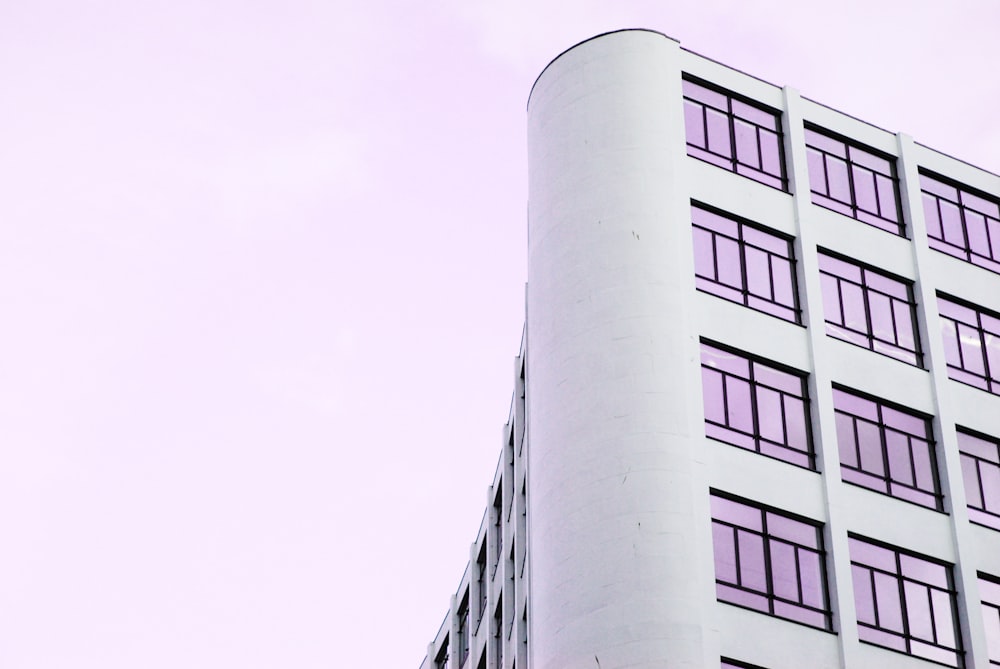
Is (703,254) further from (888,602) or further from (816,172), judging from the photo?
(888,602)

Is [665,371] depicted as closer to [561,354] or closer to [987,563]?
[561,354]

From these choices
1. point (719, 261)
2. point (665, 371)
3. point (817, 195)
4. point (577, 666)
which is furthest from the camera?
point (817, 195)

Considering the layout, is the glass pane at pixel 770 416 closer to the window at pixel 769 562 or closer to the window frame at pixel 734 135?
the window at pixel 769 562

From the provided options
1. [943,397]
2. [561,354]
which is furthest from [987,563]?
[561,354]

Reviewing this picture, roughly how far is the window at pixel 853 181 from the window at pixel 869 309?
71.8 inches

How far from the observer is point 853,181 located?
49.1 metres

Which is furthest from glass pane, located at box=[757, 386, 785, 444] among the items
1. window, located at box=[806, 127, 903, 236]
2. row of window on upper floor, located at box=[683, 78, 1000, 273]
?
window, located at box=[806, 127, 903, 236]

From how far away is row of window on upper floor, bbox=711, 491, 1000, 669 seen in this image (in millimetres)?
40219

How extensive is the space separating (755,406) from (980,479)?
688cm

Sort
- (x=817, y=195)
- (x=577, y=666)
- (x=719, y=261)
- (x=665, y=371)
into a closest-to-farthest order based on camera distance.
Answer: (x=577, y=666), (x=665, y=371), (x=719, y=261), (x=817, y=195)

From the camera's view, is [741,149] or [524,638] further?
[524,638]

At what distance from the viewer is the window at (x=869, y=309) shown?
151 feet

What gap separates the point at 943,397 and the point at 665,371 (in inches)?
341

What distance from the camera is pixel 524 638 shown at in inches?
2009
